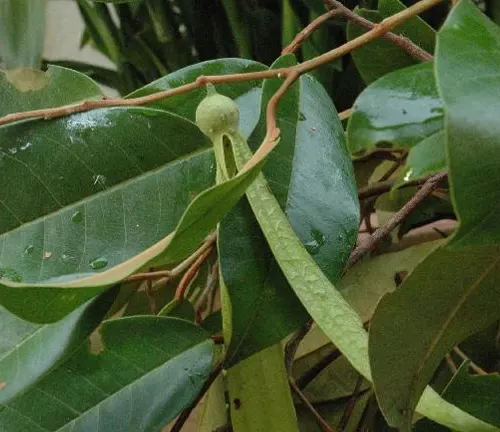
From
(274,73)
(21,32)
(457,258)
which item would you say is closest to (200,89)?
(274,73)

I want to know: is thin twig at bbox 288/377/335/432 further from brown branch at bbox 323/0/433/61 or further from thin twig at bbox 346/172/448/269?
brown branch at bbox 323/0/433/61

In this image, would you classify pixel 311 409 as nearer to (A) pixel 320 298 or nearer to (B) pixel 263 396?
(B) pixel 263 396

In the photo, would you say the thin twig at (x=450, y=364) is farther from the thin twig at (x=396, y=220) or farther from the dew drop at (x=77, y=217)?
the dew drop at (x=77, y=217)

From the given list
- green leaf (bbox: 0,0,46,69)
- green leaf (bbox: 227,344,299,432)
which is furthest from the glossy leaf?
green leaf (bbox: 0,0,46,69)

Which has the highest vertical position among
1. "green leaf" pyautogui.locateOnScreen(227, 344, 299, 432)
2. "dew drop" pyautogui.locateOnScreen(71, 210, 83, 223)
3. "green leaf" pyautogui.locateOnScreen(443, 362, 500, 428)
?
"dew drop" pyautogui.locateOnScreen(71, 210, 83, 223)

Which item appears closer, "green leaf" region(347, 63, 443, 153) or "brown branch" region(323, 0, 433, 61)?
"green leaf" region(347, 63, 443, 153)

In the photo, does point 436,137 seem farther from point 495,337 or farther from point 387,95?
point 495,337

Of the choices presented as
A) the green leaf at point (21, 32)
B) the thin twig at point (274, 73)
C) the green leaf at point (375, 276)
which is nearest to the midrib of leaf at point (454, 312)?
the thin twig at point (274, 73)
